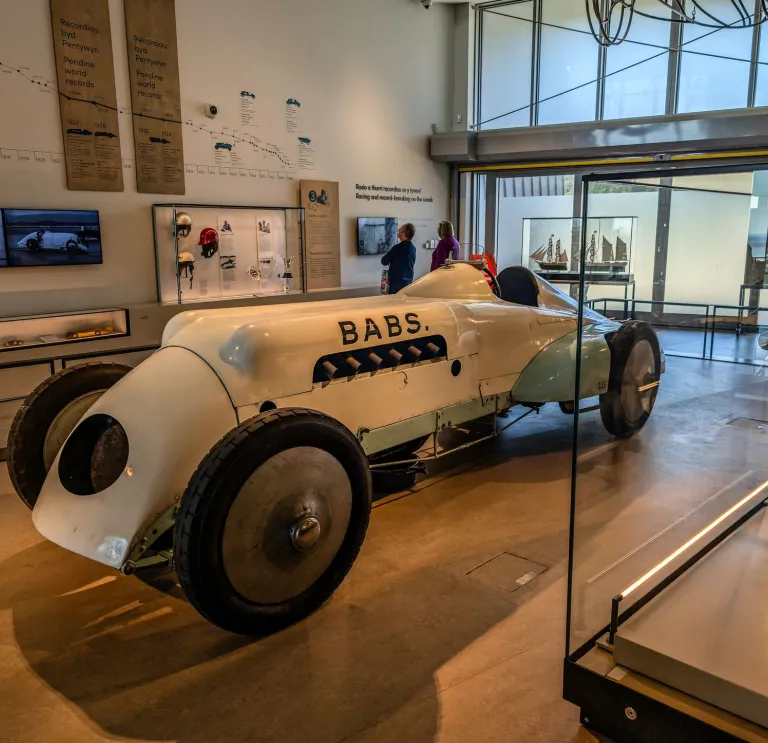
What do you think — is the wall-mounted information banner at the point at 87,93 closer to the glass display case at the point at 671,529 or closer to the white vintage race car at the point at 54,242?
the white vintage race car at the point at 54,242

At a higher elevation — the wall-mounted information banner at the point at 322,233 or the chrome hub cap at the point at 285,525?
the wall-mounted information banner at the point at 322,233

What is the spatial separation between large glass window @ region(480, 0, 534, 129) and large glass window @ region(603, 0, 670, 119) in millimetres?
1309

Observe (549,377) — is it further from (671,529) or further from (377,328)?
(671,529)

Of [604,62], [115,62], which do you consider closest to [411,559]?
[115,62]

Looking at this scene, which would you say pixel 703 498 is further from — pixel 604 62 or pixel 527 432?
pixel 604 62

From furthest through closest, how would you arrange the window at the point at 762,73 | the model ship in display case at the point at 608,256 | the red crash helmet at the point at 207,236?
the window at the point at 762,73, the red crash helmet at the point at 207,236, the model ship in display case at the point at 608,256

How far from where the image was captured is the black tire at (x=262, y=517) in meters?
2.62

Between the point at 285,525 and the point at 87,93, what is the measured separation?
5179 mm

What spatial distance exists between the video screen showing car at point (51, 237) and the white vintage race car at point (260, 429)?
8.41 ft

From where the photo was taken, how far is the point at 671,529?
279 centimetres

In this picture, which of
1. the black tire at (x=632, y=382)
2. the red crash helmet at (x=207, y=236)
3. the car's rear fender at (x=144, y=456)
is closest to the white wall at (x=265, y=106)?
the red crash helmet at (x=207, y=236)

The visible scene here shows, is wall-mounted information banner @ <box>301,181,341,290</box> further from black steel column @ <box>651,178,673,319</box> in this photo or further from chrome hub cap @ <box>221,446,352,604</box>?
black steel column @ <box>651,178,673,319</box>

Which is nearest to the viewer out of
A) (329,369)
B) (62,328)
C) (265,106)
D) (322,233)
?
(329,369)

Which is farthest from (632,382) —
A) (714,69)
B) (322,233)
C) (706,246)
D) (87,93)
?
(714,69)
